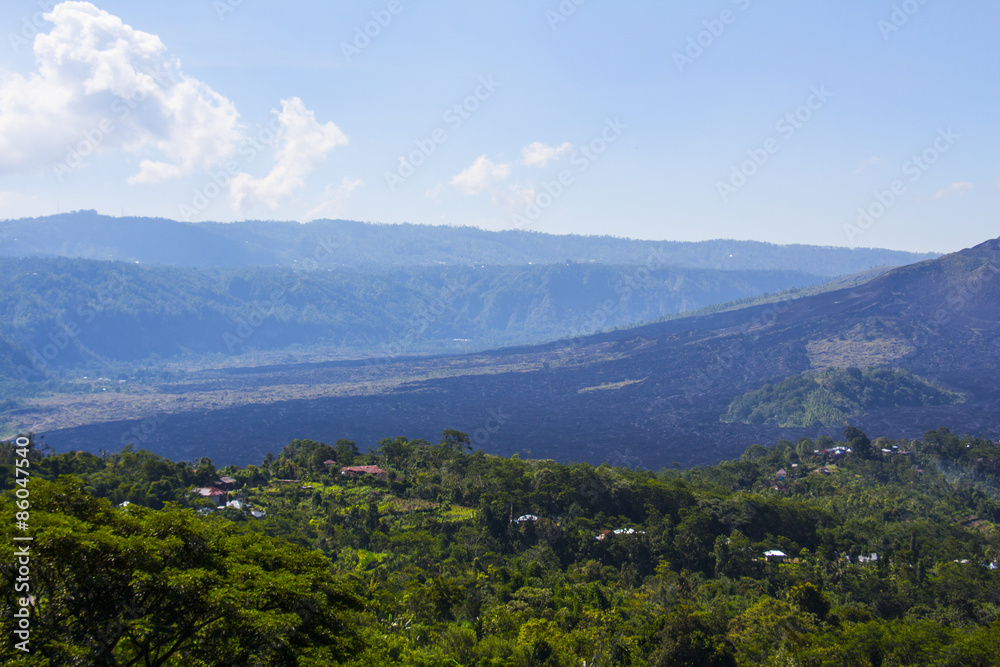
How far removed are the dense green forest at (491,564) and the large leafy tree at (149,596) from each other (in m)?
0.03

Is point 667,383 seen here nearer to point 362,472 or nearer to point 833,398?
point 833,398

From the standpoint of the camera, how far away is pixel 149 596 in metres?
8.61

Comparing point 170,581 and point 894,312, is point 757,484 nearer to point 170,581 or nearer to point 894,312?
point 170,581

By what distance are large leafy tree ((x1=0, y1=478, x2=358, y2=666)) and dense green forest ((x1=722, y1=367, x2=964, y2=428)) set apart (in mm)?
96011

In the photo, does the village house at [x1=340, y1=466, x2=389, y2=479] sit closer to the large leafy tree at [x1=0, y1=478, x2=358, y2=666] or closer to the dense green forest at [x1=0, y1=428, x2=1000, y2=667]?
the dense green forest at [x1=0, y1=428, x2=1000, y2=667]

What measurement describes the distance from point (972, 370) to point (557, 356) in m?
79.6

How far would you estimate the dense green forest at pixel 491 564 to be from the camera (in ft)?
28.4

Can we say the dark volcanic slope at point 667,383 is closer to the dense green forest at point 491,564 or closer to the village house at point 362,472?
the dense green forest at point 491,564

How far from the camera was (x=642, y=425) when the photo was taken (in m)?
93.6

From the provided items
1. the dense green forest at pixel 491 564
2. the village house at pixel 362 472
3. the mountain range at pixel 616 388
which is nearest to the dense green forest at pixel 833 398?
the mountain range at pixel 616 388

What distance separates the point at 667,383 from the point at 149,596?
400 feet

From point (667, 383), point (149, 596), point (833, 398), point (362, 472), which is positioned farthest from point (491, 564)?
point (667, 383)

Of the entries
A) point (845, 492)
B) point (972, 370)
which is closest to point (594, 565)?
point (845, 492)

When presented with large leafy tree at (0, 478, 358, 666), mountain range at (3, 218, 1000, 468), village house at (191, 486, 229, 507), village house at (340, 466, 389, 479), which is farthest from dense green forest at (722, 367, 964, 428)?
large leafy tree at (0, 478, 358, 666)
